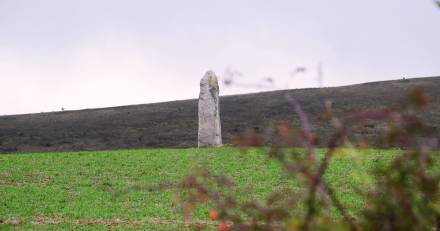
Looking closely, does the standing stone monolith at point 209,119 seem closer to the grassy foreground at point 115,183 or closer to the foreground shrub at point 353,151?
the grassy foreground at point 115,183

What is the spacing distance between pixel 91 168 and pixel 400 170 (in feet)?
71.7

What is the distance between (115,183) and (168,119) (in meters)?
21.0

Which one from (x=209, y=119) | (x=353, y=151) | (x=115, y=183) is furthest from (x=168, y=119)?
(x=353, y=151)

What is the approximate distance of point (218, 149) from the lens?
93.2 ft

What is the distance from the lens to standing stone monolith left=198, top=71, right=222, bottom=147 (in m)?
30.2

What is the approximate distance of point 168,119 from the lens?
41.4 metres

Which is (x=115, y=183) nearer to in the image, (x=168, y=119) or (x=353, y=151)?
(x=353, y=151)

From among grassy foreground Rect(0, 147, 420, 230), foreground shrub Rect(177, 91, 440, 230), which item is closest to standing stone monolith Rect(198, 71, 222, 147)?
grassy foreground Rect(0, 147, 420, 230)

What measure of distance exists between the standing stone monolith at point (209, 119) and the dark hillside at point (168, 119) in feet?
10.2

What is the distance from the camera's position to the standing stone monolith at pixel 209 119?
99.0ft

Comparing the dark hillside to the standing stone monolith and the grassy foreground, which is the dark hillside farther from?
the grassy foreground

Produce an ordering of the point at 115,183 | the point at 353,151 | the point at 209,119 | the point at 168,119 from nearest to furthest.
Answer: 1. the point at 353,151
2. the point at 115,183
3. the point at 209,119
4. the point at 168,119

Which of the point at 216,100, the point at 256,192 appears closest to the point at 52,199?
the point at 256,192

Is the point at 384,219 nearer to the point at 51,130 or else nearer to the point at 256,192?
the point at 256,192
